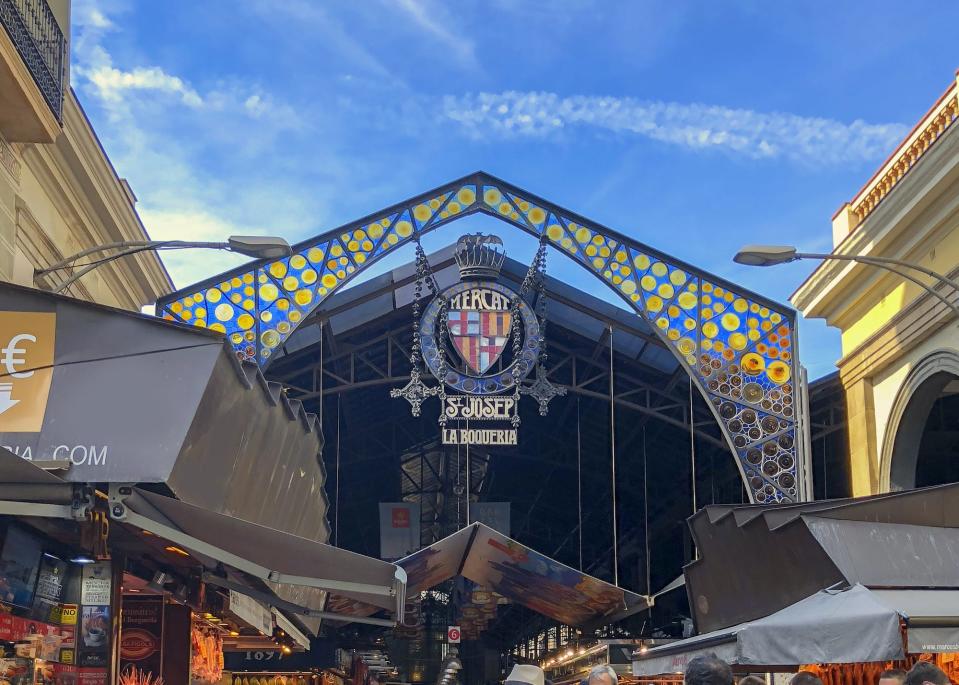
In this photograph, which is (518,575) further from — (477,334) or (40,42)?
(40,42)

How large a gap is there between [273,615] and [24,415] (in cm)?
551

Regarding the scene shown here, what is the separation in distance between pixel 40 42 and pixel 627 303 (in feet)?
34.2

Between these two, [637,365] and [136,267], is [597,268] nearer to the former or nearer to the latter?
[637,365]

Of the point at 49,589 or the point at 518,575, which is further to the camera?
the point at 518,575

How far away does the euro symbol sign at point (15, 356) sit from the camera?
309 inches

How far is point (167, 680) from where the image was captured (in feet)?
35.8

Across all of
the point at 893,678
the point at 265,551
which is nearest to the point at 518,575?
the point at 265,551

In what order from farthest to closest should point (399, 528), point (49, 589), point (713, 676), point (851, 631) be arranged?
1. point (399, 528)
2. point (49, 589)
3. point (851, 631)
4. point (713, 676)

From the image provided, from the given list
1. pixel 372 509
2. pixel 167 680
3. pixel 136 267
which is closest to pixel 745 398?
pixel 136 267

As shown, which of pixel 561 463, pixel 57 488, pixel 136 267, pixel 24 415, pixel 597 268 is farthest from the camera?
pixel 561 463

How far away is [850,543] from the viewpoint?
10.4 m

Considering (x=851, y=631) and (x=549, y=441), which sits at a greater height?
(x=549, y=441)

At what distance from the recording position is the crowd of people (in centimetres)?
441

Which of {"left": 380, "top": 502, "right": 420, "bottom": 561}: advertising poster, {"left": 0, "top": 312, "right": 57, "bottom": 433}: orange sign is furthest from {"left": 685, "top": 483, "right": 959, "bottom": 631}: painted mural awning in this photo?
{"left": 380, "top": 502, "right": 420, "bottom": 561}: advertising poster
